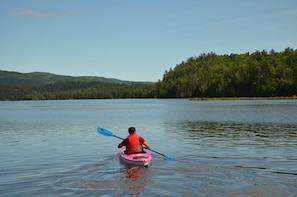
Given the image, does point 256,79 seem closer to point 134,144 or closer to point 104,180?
point 134,144

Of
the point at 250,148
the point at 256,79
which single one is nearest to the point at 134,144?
the point at 250,148

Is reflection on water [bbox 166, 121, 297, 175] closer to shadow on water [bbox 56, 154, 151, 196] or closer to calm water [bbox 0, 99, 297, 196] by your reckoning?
calm water [bbox 0, 99, 297, 196]

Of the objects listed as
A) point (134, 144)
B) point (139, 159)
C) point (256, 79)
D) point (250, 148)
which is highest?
point (256, 79)

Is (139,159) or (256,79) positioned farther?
(256,79)

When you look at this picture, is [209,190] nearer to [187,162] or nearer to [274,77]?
[187,162]

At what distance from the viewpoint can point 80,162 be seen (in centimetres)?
2053

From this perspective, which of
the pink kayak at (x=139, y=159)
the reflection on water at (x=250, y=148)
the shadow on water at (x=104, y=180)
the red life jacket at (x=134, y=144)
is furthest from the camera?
the red life jacket at (x=134, y=144)

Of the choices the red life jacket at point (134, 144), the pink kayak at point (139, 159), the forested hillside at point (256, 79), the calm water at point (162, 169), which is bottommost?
the calm water at point (162, 169)

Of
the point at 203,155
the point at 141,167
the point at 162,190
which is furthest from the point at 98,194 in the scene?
the point at 203,155

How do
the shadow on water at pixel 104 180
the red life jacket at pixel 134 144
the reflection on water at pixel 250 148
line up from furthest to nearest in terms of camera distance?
the red life jacket at pixel 134 144 < the reflection on water at pixel 250 148 < the shadow on water at pixel 104 180

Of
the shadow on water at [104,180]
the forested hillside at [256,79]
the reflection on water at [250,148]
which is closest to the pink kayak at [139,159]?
the shadow on water at [104,180]

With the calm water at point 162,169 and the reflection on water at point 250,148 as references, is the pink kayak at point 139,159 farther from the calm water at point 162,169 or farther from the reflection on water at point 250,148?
the reflection on water at point 250,148

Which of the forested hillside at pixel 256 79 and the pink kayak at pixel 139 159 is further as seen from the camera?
the forested hillside at pixel 256 79

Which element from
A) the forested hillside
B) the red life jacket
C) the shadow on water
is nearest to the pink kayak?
the shadow on water
